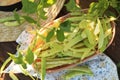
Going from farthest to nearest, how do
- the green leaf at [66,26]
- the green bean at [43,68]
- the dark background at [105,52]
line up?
1. the dark background at [105,52]
2. the green bean at [43,68]
3. the green leaf at [66,26]

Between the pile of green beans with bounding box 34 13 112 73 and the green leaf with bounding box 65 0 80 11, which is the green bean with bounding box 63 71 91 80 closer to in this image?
the pile of green beans with bounding box 34 13 112 73

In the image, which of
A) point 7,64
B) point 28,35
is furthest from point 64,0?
point 7,64

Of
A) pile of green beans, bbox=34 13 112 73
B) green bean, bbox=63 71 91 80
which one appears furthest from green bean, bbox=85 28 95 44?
green bean, bbox=63 71 91 80

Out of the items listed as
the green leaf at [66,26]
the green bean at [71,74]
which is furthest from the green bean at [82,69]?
the green leaf at [66,26]

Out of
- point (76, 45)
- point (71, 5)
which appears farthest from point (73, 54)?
point (71, 5)

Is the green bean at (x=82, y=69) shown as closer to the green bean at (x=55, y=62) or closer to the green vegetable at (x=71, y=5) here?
the green bean at (x=55, y=62)

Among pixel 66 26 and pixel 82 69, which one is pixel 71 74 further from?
pixel 66 26

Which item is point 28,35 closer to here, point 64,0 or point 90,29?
point 64,0

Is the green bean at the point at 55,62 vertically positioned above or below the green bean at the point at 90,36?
below

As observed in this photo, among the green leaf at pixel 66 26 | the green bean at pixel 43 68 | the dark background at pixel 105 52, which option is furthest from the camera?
the dark background at pixel 105 52

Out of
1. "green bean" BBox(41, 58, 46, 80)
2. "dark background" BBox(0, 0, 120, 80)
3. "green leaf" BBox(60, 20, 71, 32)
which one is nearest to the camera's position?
"green leaf" BBox(60, 20, 71, 32)

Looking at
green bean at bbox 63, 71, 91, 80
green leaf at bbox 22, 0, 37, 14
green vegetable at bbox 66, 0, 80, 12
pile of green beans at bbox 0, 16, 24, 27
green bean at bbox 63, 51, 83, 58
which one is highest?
pile of green beans at bbox 0, 16, 24, 27
